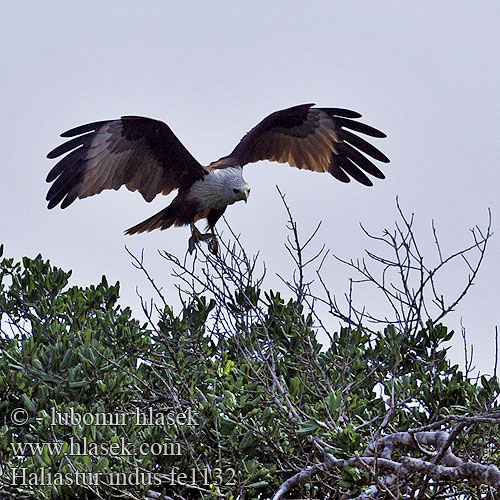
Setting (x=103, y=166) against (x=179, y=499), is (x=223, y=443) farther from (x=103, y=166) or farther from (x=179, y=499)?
(x=103, y=166)

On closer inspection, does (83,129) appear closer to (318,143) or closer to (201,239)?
(201,239)

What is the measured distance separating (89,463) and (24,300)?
1.91 metres

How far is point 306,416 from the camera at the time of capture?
383 cm

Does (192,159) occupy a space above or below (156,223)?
above

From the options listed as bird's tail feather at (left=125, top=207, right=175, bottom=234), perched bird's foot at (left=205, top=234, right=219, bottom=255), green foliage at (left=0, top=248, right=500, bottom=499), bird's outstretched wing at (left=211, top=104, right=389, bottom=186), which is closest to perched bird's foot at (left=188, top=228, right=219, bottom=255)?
perched bird's foot at (left=205, top=234, right=219, bottom=255)

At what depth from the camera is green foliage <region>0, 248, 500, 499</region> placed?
12.3 feet

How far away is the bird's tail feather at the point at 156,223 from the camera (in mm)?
6758

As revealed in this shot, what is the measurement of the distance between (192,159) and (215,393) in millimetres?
2831

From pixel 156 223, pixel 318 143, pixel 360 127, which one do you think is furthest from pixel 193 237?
pixel 360 127
